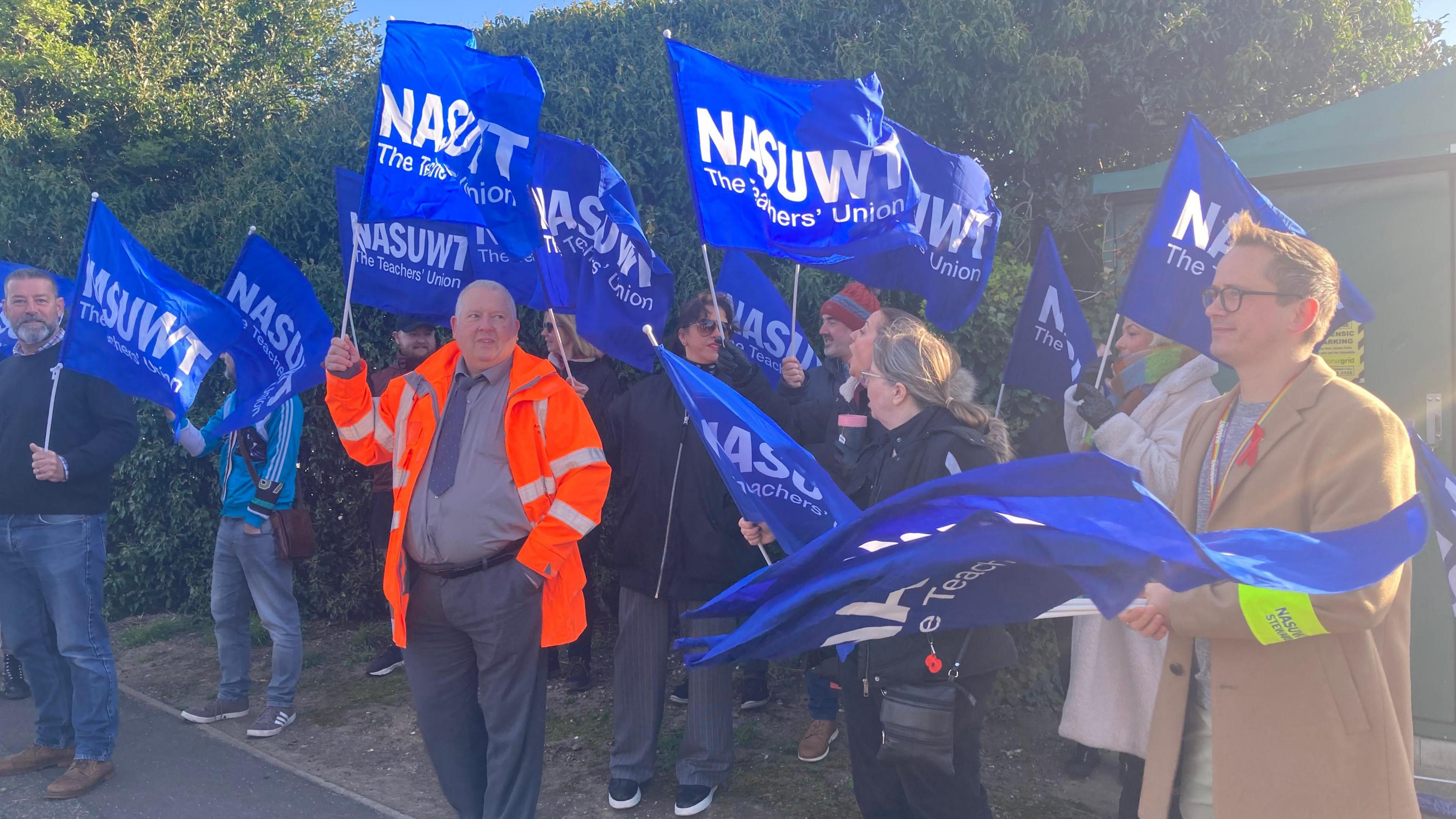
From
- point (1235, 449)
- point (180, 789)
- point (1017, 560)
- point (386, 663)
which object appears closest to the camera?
point (1017, 560)

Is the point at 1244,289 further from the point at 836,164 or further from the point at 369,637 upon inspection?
the point at 369,637

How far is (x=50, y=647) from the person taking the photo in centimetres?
489

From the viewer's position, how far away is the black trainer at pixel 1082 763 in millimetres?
4570

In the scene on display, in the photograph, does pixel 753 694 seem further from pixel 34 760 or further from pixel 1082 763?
pixel 34 760

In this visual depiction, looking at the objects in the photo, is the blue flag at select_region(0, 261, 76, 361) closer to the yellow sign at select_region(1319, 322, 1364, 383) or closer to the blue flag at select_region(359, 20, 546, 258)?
the blue flag at select_region(359, 20, 546, 258)

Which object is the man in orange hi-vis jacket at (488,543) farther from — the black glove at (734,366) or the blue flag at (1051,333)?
the blue flag at (1051,333)

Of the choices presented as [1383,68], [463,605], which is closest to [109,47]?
[463,605]

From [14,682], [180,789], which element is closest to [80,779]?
[180,789]

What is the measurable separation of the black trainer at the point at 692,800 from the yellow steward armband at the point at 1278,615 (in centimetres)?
273

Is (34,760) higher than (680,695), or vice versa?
(680,695)

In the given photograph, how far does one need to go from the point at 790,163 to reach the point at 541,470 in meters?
1.60

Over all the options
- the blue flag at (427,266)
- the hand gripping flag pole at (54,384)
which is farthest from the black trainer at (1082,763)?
the hand gripping flag pole at (54,384)

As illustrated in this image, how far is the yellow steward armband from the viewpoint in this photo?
6.52 feet

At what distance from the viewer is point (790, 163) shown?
4195 mm
